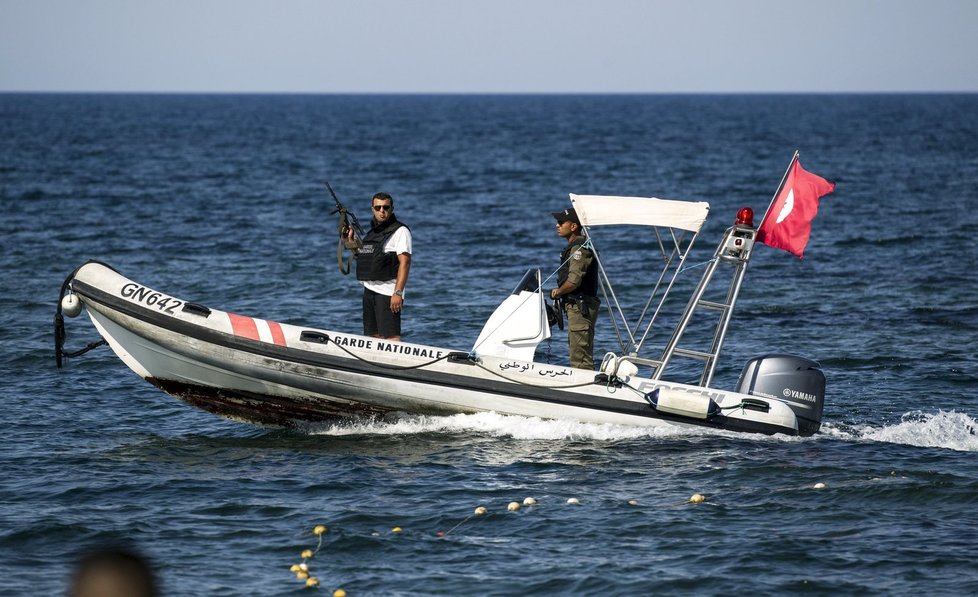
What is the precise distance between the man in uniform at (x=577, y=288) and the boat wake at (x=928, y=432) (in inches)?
103

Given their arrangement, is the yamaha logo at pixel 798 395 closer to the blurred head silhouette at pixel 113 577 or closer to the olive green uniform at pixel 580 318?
the olive green uniform at pixel 580 318

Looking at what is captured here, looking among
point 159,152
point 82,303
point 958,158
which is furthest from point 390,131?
point 82,303

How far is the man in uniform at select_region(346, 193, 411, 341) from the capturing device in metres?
11.5

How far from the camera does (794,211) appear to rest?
11.4m

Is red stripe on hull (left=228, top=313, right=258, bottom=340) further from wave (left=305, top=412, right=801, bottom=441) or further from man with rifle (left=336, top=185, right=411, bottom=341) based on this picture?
wave (left=305, top=412, right=801, bottom=441)

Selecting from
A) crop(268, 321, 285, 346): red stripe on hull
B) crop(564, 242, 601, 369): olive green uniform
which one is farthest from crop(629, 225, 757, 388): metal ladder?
crop(268, 321, 285, 346): red stripe on hull

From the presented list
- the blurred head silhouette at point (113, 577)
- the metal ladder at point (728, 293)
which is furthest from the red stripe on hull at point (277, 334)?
the blurred head silhouette at point (113, 577)

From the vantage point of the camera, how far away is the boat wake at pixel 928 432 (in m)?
11.4

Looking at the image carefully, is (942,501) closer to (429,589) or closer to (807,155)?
(429,589)

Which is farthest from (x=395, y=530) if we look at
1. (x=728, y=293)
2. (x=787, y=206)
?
(x=787, y=206)

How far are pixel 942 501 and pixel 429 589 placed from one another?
4646mm

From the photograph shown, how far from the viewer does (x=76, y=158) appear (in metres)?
53.3

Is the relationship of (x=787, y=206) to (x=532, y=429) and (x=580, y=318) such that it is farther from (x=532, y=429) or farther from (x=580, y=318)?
(x=532, y=429)

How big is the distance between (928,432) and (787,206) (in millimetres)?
2718
